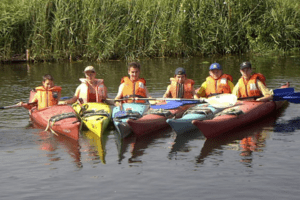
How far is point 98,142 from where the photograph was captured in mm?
7984

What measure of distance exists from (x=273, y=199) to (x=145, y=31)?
1168 cm

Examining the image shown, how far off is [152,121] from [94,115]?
941 millimetres

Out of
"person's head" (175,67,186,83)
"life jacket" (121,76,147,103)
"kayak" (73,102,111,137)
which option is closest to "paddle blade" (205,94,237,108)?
"person's head" (175,67,186,83)

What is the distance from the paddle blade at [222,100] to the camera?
866cm

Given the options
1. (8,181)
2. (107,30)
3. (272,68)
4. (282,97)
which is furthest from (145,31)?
(8,181)

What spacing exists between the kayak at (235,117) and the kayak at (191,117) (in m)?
0.18

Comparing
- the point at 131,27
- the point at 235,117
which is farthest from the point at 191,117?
the point at 131,27

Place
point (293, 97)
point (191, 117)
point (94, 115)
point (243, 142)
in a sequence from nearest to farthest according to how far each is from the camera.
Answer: point (243, 142) < point (191, 117) < point (94, 115) < point (293, 97)

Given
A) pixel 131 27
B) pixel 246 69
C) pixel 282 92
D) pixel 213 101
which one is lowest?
pixel 213 101

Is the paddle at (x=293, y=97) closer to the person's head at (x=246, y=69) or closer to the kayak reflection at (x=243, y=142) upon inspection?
the kayak reflection at (x=243, y=142)

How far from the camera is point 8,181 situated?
624cm

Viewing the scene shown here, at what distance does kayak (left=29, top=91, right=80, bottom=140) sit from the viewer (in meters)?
8.03

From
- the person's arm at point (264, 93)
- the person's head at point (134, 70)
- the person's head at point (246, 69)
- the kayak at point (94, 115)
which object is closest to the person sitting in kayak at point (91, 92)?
the kayak at point (94, 115)

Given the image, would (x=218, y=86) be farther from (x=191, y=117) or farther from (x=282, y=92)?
(x=191, y=117)
